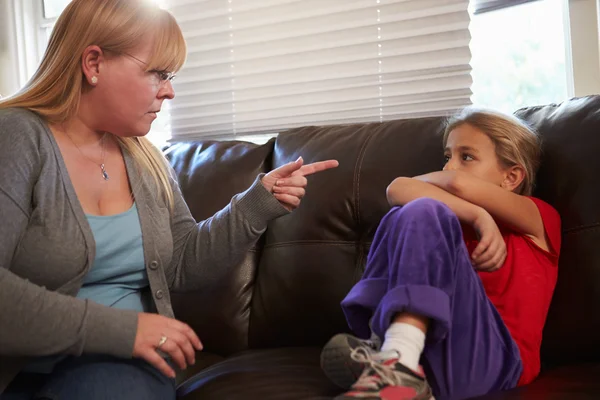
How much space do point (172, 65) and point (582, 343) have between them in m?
1.04

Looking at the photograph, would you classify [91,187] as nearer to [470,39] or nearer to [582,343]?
[582,343]

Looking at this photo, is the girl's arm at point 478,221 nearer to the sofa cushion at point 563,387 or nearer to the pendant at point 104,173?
the sofa cushion at point 563,387

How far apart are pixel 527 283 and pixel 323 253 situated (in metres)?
0.55

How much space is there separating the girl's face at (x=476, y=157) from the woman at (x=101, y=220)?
12.9 inches

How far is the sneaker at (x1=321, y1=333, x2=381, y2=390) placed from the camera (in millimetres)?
1099

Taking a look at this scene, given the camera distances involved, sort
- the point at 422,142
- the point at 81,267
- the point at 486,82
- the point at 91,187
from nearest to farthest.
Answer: the point at 81,267 < the point at 91,187 < the point at 422,142 < the point at 486,82

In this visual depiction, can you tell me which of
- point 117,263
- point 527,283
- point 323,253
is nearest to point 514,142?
point 527,283

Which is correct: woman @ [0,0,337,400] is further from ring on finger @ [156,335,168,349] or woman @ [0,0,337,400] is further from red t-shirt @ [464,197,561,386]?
red t-shirt @ [464,197,561,386]

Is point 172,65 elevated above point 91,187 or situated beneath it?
elevated above

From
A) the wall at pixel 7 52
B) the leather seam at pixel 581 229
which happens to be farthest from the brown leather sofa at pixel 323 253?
the wall at pixel 7 52

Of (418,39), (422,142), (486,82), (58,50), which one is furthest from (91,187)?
(486,82)

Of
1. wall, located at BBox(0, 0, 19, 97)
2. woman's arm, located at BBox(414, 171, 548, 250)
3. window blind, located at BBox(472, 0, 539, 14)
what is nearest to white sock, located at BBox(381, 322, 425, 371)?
woman's arm, located at BBox(414, 171, 548, 250)

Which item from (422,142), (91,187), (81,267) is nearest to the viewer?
(81,267)

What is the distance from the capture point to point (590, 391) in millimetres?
1131
